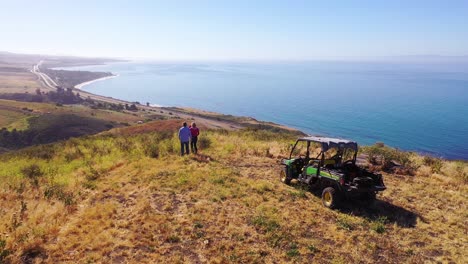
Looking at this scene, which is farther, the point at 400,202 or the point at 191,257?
the point at 400,202

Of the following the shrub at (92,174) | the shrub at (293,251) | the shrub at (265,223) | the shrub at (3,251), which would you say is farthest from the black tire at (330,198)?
the shrub at (92,174)

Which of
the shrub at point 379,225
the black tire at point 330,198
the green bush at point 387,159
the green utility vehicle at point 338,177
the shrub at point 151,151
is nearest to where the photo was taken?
the shrub at point 379,225

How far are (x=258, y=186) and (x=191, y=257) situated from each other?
5223 millimetres

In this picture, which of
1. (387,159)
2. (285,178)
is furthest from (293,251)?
(387,159)

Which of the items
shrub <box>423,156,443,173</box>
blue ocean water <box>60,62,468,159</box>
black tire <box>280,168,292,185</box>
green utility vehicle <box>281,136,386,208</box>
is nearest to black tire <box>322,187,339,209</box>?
green utility vehicle <box>281,136,386,208</box>

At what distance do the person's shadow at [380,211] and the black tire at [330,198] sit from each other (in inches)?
10.5

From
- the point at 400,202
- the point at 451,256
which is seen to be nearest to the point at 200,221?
the point at 451,256

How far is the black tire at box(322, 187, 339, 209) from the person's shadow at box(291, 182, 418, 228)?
268mm

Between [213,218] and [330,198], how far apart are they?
13.4ft

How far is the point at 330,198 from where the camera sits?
10.6 metres

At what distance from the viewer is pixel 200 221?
9203 mm

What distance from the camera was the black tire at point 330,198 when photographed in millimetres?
10461

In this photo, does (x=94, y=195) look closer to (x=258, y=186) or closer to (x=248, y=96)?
(x=258, y=186)

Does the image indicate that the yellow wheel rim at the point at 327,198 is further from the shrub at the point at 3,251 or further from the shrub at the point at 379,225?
the shrub at the point at 3,251
